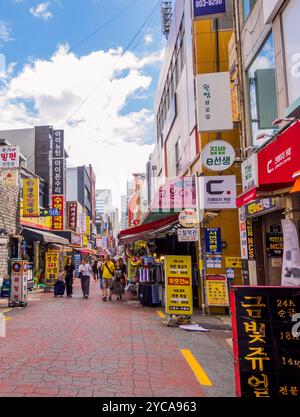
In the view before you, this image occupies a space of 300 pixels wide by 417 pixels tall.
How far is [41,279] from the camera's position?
24.4 m

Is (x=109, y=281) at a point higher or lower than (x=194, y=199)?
lower

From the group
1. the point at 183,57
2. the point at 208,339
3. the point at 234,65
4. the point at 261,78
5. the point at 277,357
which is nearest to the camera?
the point at 277,357

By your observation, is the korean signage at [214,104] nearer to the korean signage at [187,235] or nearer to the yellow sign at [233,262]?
the korean signage at [187,235]

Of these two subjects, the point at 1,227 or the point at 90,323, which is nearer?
the point at 90,323

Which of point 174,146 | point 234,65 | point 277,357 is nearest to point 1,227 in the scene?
point 174,146

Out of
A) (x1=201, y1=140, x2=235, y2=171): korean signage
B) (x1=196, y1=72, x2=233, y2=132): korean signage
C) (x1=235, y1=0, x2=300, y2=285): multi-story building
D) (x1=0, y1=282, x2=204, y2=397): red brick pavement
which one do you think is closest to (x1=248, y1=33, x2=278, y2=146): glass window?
(x1=235, y1=0, x2=300, y2=285): multi-story building

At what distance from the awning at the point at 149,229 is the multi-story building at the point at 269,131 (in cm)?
339

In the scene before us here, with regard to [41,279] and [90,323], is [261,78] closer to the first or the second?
[90,323]

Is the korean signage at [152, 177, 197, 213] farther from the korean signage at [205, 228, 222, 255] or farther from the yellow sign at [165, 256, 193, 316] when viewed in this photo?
the yellow sign at [165, 256, 193, 316]

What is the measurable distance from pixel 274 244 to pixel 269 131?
2991mm

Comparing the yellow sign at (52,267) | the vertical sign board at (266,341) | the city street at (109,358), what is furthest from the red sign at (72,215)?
the vertical sign board at (266,341)

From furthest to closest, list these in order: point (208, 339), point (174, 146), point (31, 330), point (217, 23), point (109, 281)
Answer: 1. point (174, 146)
2. point (109, 281)
3. point (217, 23)
4. point (31, 330)
5. point (208, 339)

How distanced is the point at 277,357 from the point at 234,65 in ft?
32.6

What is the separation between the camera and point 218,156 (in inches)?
429
